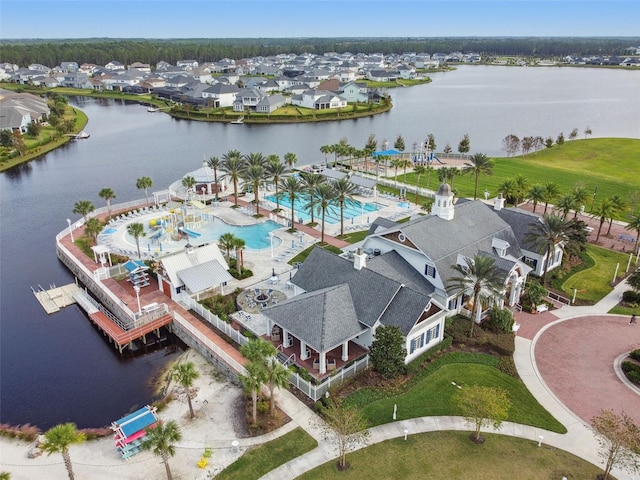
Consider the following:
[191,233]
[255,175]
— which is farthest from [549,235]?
[191,233]

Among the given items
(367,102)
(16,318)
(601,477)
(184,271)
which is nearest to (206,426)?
(184,271)

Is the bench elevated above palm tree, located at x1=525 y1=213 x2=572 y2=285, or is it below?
below

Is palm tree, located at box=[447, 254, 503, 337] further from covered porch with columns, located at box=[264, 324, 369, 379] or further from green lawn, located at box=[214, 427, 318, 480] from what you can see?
green lawn, located at box=[214, 427, 318, 480]

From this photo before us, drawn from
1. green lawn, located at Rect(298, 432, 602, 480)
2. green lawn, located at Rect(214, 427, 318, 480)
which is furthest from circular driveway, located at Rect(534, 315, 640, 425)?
green lawn, located at Rect(214, 427, 318, 480)

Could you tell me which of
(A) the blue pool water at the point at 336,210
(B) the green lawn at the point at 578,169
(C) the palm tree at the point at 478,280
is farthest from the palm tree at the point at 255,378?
(B) the green lawn at the point at 578,169

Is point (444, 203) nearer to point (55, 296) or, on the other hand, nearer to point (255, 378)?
point (255, 378)

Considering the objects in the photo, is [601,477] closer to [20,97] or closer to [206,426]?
[206,426]
